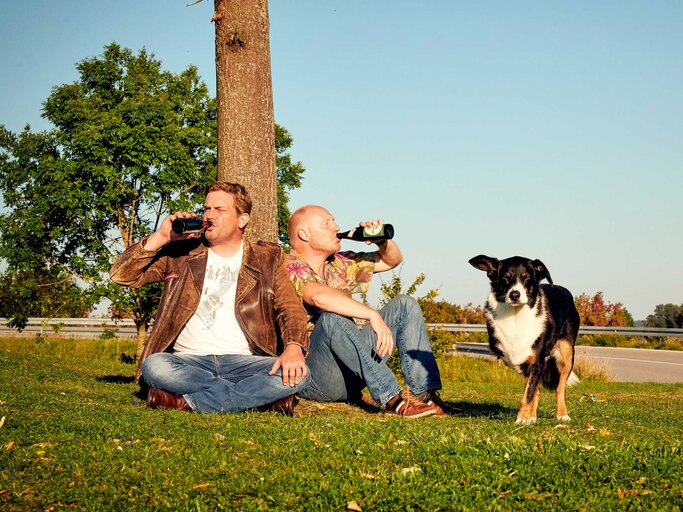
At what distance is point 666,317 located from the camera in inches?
1641

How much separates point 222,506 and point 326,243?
3.56 m

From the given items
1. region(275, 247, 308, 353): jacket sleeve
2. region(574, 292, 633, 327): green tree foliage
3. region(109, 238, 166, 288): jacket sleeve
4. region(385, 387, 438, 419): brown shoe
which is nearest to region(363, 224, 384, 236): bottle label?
region(275, 247, 308, 353): jacket sleeve

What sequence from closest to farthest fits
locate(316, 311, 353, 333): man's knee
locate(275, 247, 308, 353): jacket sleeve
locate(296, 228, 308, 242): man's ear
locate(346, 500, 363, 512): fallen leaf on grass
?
locate(346, 500, 363, 512): fallen leaf on grass
locate(275, 247, 308, 353): jacket sleeve
locate(316, 311, 353, 333): man's knee
locate(296, 228, 308, 242): man's ear

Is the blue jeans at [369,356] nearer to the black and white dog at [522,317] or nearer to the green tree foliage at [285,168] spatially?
the black and white dog at [522,317]

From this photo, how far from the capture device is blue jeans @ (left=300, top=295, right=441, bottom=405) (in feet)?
20.9

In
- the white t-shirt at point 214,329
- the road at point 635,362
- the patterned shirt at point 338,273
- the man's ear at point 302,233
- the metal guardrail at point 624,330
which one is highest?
the man's ear at point 302,233

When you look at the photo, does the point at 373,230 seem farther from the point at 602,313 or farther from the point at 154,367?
the point at 602,313

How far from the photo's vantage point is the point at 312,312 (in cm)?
694

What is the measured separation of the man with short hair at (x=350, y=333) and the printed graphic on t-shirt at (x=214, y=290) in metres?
0.56

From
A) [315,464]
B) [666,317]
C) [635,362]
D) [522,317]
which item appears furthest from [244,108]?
[666,317]

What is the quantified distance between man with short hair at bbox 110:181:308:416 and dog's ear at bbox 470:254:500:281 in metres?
1.95

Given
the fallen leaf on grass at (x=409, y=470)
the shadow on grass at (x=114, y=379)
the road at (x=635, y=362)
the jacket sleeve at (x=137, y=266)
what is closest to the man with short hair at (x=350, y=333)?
the jacket sleeve at (x=137, y=266)

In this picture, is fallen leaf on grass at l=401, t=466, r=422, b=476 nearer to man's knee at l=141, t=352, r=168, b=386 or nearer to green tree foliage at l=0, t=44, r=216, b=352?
man's knee at l=141, t=352, r=168, b=386

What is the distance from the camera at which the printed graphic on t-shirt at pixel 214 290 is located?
638cm
